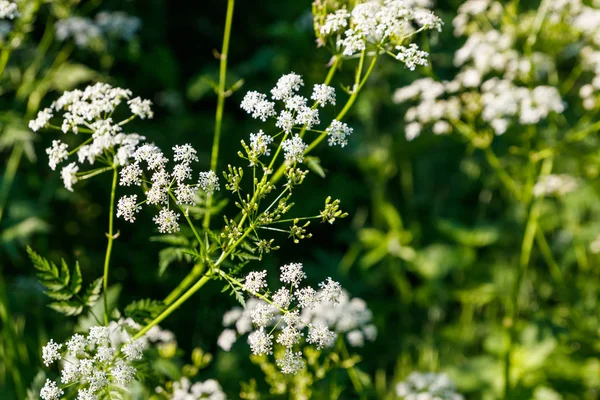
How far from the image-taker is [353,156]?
21.7 ft

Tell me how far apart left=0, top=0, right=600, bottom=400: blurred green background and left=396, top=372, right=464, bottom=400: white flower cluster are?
0.60 meters

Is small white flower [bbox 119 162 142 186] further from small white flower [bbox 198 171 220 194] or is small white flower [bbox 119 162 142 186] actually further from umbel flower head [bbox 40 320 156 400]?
umbel flower head [bbox 40 320 156 400]

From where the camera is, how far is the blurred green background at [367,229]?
5.05 m

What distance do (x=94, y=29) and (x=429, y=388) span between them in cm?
403

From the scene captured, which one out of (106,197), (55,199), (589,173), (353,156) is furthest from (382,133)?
(55,199)

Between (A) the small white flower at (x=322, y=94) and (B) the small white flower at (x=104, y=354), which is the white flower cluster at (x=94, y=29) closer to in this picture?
(A) the small white flower at (x=322, y=94)

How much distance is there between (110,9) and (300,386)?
5.25 meters

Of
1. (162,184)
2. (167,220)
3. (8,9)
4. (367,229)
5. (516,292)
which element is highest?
(8,9)

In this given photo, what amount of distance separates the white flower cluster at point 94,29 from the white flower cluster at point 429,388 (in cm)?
390

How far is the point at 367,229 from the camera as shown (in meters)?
6.72

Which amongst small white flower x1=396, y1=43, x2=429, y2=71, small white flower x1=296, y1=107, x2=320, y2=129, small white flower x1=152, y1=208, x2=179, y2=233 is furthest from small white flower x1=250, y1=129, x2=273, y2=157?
small white flower x1=396, y1=43, x2=429, y2=71

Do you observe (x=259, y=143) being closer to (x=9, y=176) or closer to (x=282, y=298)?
(x=282, y=298)

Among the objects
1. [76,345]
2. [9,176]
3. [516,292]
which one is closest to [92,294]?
[76,345]

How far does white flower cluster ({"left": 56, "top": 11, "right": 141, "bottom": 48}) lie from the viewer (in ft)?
17.6
